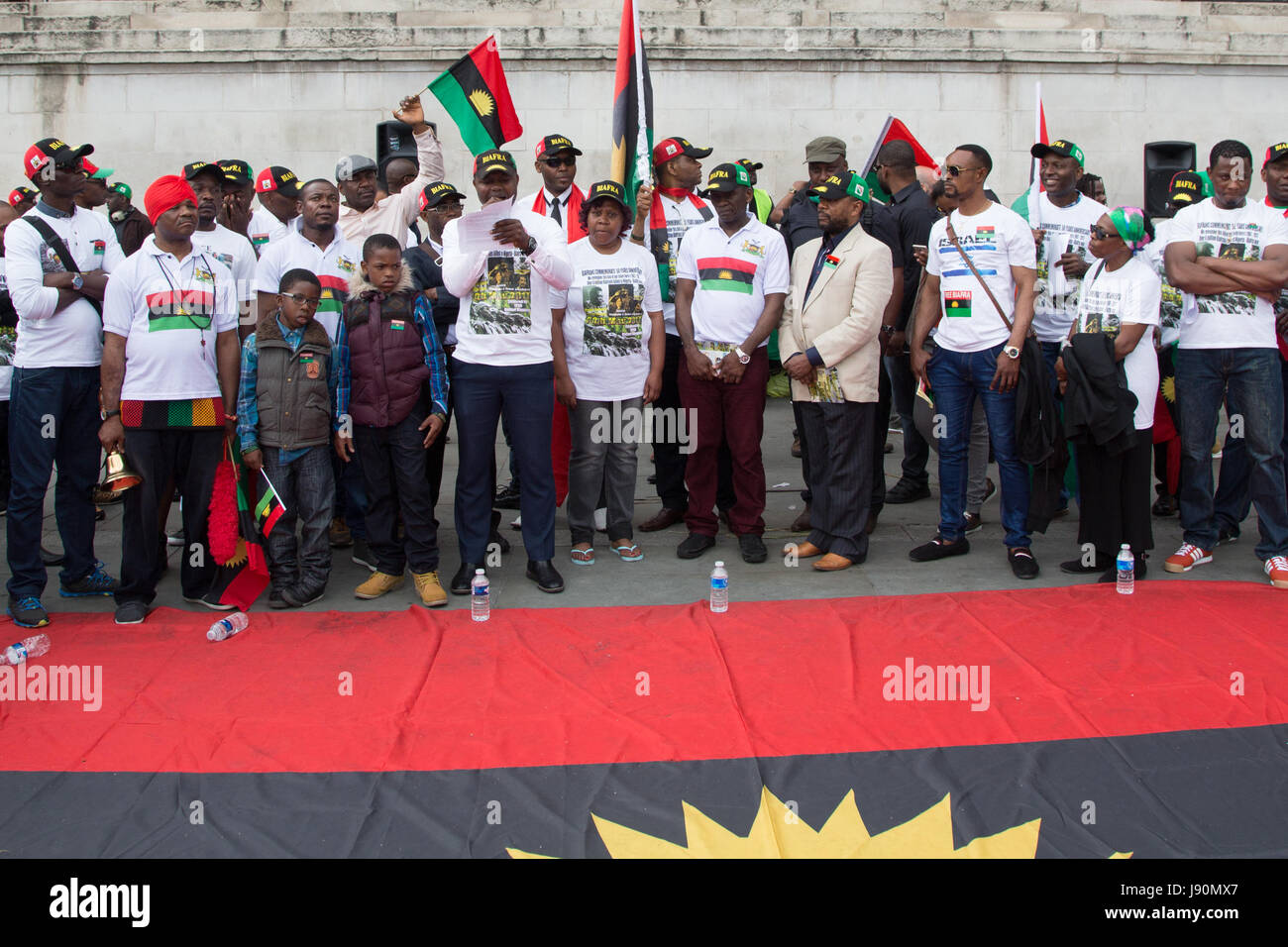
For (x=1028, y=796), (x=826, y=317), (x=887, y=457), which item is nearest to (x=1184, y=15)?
(x=887, y=457)

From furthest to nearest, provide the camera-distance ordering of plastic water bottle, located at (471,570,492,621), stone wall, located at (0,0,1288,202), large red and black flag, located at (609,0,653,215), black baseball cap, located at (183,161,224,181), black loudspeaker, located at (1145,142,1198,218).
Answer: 1. black loudspeaker, located at (1145,142,1198,218)
2. stone wall, located at (0,0,1288,202)
3. large red and black flag, located at (609,0,653,215)
4. black baseball cap, located at (183,161,224,181)
5. plastic water bottle, located at (471,570,492,621)

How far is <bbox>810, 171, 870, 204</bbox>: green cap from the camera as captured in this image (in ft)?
20.1

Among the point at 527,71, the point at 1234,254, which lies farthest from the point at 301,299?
the point at 527,71

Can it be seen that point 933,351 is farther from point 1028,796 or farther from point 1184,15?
point 1184,15

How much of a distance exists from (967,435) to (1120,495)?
2.90ft

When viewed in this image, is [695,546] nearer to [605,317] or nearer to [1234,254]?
[605,317]

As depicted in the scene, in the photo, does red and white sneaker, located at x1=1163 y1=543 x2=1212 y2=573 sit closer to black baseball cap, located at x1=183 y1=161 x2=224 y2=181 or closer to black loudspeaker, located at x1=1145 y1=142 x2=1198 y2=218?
black baseball cap, located at x1=183 y1=161 x2=224 y2=181

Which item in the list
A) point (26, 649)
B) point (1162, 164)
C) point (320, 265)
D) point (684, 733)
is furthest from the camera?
point (1162, 164)

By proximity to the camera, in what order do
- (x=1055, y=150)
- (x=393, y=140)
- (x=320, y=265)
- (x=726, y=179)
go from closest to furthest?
(x=726, y=179)
(x=320, y=265)
(x=1055, y=150)
(x=393, y=140)

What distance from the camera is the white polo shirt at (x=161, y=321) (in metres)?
5.50

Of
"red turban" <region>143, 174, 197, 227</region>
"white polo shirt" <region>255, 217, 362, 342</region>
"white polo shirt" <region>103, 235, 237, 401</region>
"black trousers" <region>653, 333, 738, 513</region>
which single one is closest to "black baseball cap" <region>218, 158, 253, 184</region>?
"white polo shirt" <region>255, 217, 362, 342</region>

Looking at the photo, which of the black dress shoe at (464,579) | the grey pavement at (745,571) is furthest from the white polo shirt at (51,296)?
the black dress shoe at (464,579)

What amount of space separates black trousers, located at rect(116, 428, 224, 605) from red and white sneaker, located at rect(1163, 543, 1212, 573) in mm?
4995

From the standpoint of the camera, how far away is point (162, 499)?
576 cm
